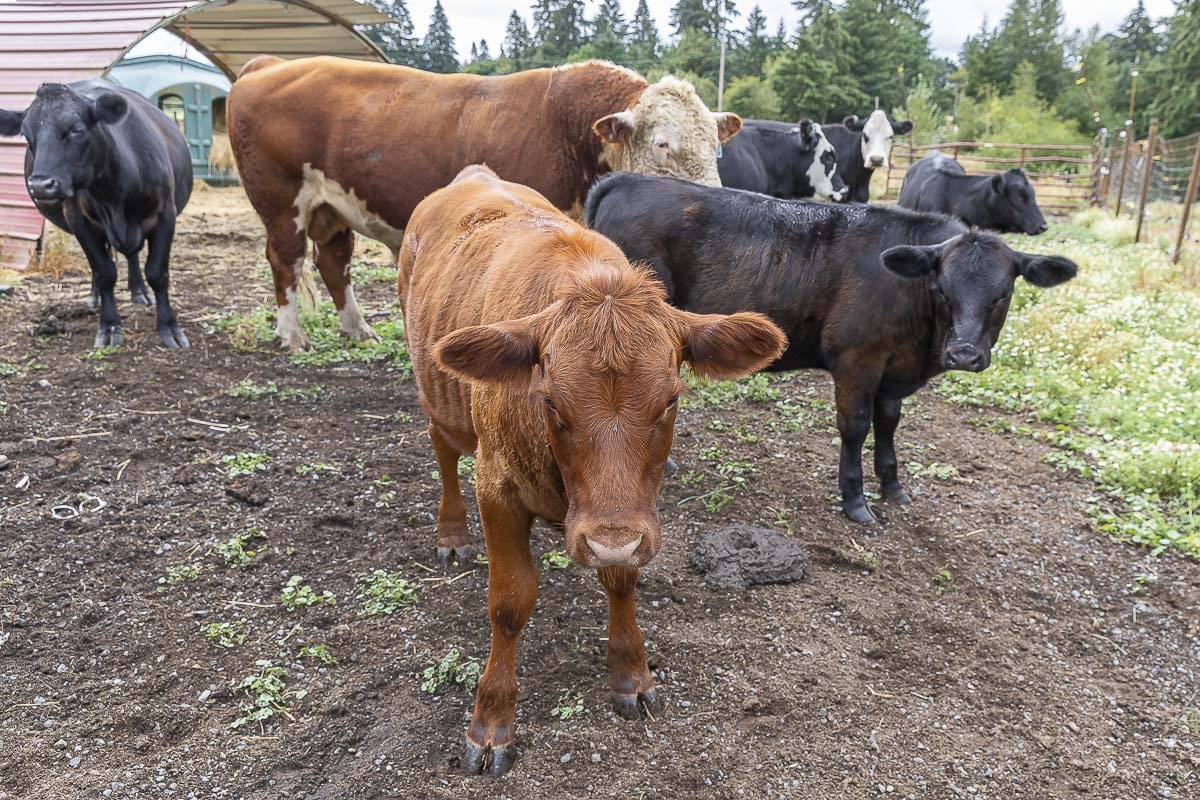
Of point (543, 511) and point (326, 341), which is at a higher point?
point (543, 511)

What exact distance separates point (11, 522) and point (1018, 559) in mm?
4986

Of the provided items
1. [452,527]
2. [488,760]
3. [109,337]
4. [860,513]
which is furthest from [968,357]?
[109,337]

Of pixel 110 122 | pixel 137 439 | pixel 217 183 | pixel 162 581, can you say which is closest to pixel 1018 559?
pixel 162 581

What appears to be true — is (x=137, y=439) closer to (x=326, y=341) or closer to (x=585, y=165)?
(x=326, y=341)

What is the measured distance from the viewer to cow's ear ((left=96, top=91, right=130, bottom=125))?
6766 millimetres

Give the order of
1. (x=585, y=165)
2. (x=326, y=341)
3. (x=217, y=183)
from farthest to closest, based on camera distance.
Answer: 1. (x=217, y=183)
2. (x=326, y=341)
3. (x=585, y=165)

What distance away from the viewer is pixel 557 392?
213 centimetres

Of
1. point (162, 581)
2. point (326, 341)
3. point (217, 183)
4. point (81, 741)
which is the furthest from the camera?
point (217, 183)

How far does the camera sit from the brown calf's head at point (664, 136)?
20.2 feet

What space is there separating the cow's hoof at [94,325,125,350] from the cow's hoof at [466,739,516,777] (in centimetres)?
567

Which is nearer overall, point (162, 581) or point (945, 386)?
point (162, 581)

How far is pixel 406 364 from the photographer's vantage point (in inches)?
265

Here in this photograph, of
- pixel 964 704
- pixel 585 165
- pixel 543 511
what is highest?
pixel 585 165

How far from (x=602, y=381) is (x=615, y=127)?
4.42 metres
